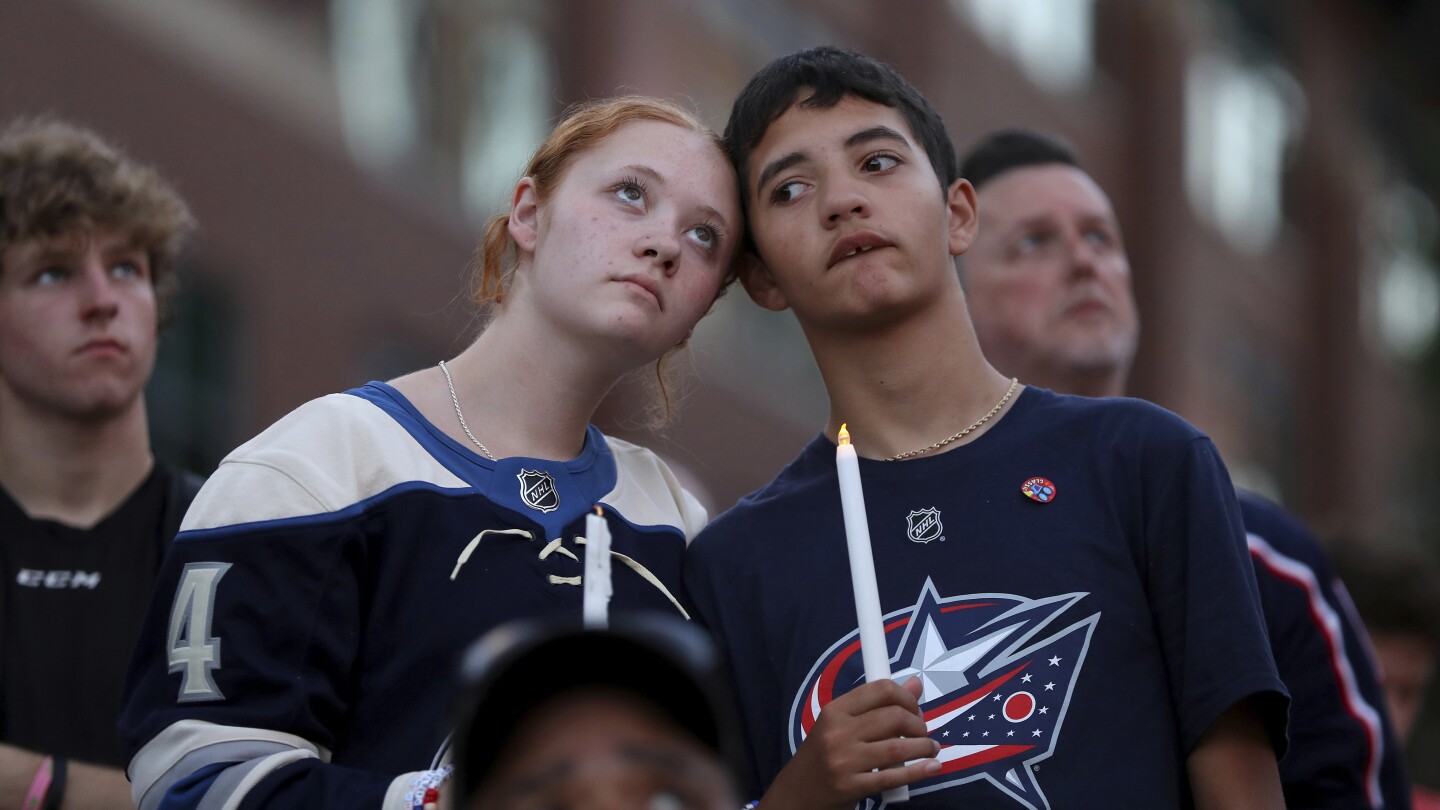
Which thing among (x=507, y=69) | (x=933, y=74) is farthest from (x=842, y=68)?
(x=933, y=74)

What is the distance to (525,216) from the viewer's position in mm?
3758

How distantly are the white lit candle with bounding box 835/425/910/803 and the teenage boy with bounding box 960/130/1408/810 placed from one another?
162 centimetres

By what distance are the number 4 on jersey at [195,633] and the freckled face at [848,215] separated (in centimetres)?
124

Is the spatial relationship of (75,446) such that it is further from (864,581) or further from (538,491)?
(864,581)

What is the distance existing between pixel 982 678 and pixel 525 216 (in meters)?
1.36

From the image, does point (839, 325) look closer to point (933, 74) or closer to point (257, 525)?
point (257, 525)

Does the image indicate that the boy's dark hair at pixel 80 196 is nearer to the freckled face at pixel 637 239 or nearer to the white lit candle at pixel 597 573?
the freckled face at pixel 637 239

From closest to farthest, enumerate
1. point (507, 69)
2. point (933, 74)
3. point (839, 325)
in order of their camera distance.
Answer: point (839, 325) < point (507, 69) < point (933, 74)

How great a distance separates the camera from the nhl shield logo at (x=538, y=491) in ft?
11.0

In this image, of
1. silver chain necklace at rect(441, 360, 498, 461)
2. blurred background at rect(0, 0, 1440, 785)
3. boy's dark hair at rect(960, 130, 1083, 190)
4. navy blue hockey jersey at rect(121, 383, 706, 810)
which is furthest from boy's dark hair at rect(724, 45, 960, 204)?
boy's dark hair at rect(960, 130, 1083, 190)

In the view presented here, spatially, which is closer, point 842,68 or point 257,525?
point 257,525

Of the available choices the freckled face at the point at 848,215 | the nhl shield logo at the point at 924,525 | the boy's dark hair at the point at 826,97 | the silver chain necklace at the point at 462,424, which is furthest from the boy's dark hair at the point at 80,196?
the nhl shield logo at the point at 924,525

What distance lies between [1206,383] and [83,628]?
23.8 meters

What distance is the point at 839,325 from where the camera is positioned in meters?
3.58
